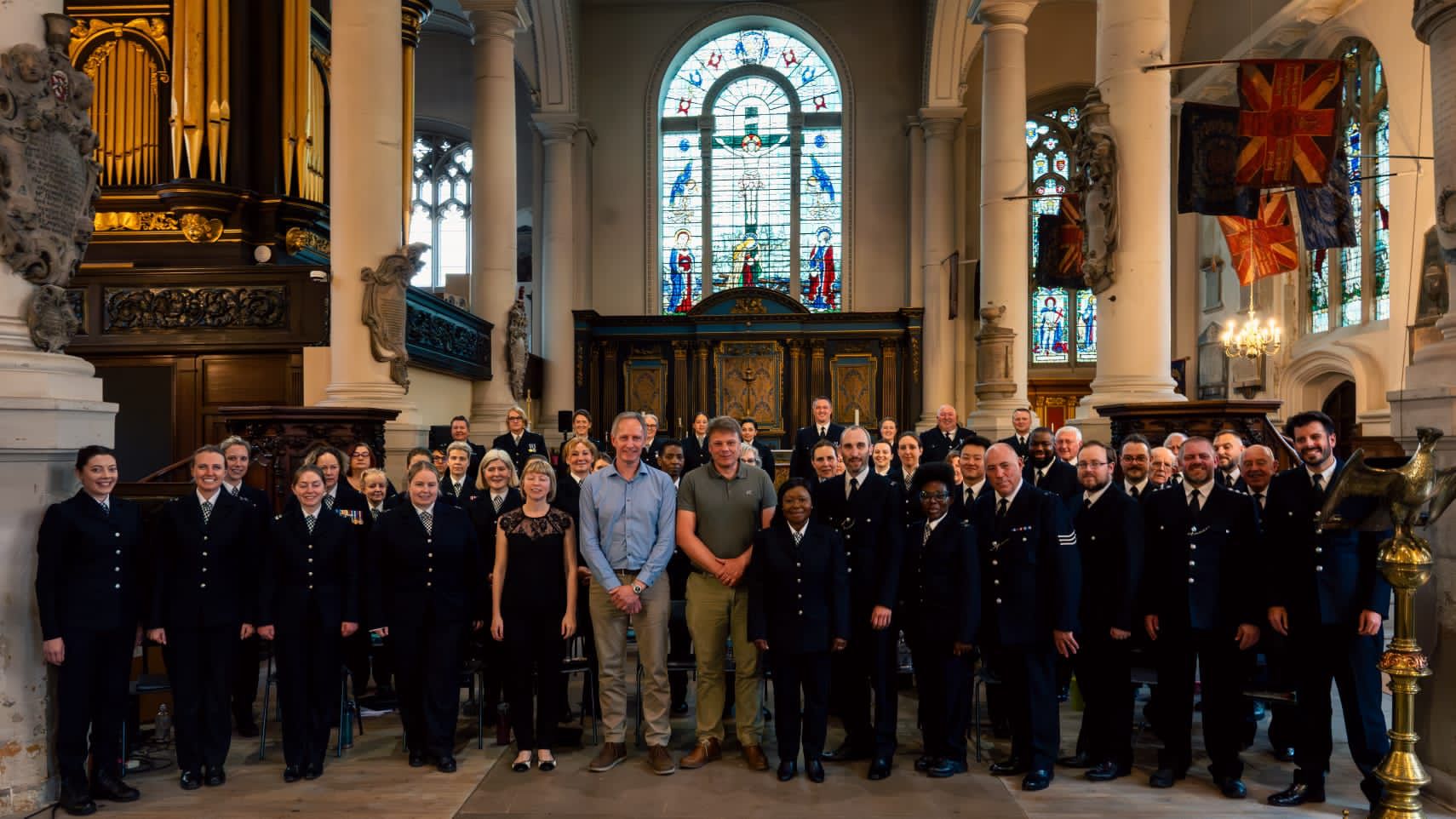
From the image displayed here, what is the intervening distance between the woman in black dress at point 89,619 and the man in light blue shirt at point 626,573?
205 cm

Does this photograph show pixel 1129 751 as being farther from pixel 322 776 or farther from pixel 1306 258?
pixel 1306 258

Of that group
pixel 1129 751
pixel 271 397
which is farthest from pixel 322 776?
pixel 271 397

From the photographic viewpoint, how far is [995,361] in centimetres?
1326

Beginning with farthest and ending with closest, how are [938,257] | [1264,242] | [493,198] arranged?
[938,257] < [493,198] < [1264,242]

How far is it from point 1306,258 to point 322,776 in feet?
56.0

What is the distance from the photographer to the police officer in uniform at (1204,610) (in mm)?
4863

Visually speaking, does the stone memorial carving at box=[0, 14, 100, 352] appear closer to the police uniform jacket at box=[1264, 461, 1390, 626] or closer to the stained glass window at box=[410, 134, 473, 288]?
the police uniform jacket at box=[1264, 461, 1390, 626]

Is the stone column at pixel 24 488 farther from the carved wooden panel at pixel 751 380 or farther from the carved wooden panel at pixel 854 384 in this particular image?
the carved wooden panel at pixel 854 384

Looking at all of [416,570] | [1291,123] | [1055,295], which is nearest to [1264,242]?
[1291,123]

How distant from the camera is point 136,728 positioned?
210 inches

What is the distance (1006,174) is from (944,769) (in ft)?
32.4

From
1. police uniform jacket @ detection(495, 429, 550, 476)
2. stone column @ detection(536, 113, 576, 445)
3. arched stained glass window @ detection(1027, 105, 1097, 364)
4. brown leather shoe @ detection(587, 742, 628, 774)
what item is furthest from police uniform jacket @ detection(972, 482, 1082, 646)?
arched stained glass window @ detection(1027, 105, 1097, 364)

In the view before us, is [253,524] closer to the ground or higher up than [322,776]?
higher up

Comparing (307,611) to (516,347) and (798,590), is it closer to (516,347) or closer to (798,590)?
(798,590)
